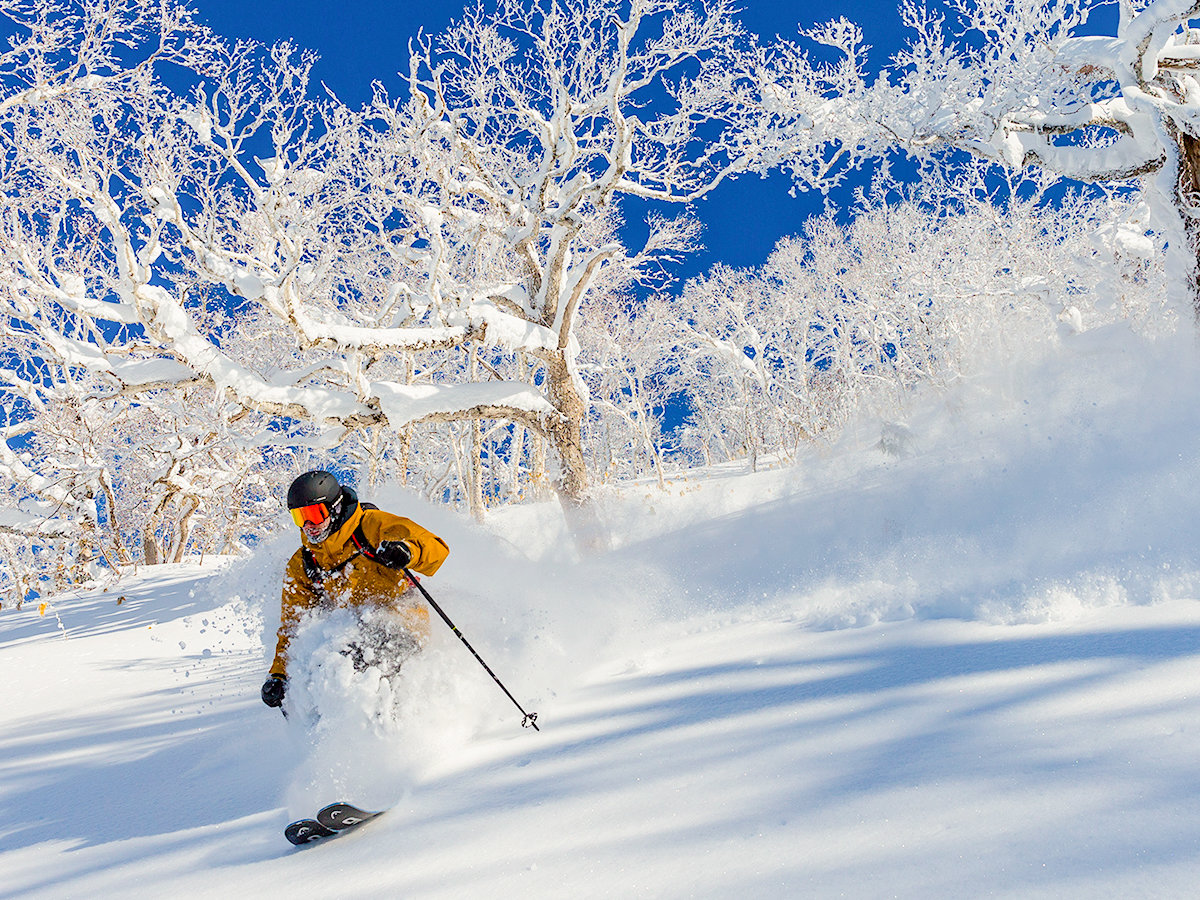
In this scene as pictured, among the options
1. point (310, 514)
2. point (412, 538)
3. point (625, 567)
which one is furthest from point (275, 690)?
point (625, 567)

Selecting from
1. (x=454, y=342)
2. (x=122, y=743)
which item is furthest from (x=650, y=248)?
(x=122, y=743)

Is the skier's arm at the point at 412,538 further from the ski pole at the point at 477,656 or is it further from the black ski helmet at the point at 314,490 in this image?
the black ski helmet at the point at 314,490

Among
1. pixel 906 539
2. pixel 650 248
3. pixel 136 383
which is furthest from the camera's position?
pixel 650 248

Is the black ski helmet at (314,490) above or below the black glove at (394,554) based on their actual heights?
above

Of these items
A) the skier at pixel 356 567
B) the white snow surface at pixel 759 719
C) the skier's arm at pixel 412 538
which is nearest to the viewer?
the white snow surface at pixel 759 719

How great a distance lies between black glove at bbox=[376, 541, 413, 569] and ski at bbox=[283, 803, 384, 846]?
122 cm

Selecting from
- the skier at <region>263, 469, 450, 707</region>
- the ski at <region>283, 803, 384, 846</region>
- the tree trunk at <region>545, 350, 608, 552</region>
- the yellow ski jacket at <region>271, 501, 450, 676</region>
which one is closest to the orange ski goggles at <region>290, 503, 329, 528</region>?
the skier at <region>263, 469, 450, 707</region>

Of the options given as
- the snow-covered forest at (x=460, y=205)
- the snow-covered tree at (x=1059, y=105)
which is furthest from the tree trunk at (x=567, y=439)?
the snow-covered tree at (x=1059, y=105)

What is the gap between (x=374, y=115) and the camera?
1142cm

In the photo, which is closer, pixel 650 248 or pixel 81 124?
pixel 81 124

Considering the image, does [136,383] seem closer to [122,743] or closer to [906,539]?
[122,743]

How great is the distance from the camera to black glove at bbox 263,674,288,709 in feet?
12.6

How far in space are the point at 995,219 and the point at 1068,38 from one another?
16.7 meters

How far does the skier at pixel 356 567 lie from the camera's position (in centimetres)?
394
